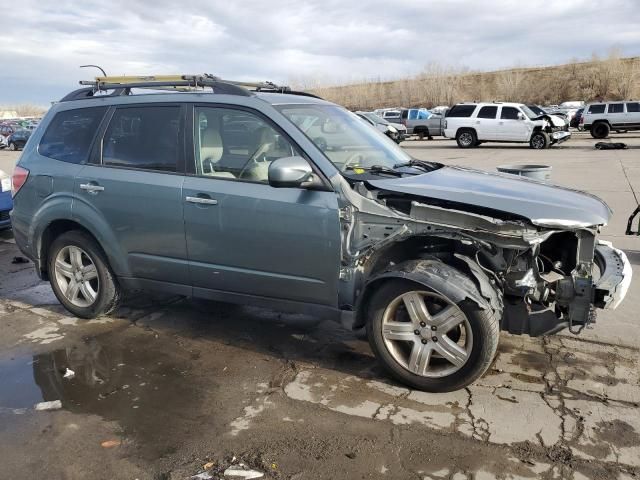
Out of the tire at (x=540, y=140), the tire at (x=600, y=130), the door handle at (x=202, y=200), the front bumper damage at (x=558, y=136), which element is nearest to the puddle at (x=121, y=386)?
the door handle at (x=202, y=200)

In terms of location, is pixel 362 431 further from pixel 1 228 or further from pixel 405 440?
pixel 1 228

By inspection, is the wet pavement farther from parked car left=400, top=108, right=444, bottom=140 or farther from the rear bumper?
parked car left=400, top=108, right=444, bottom=140

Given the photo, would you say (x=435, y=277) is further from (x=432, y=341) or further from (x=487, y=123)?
(x=487, y=123)

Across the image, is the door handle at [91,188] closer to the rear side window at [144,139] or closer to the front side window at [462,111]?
the rear side window at [144,139]

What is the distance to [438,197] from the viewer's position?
138 inches

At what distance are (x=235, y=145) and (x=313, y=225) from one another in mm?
939

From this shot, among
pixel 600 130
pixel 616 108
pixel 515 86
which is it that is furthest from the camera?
pixel 515 86

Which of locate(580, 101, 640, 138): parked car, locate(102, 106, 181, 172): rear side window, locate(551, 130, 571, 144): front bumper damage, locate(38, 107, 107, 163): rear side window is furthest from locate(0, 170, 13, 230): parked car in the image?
locate(580, 101, 640, 138): parked car

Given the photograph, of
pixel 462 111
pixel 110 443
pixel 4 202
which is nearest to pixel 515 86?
pixel 462 111

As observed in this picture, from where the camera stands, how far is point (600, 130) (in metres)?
28.7

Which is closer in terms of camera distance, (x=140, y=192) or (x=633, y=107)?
(x=140, y=192)

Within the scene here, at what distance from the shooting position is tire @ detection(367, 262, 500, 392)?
3379mm

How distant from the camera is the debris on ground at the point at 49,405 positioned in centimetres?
352

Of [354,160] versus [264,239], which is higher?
[354,160]
